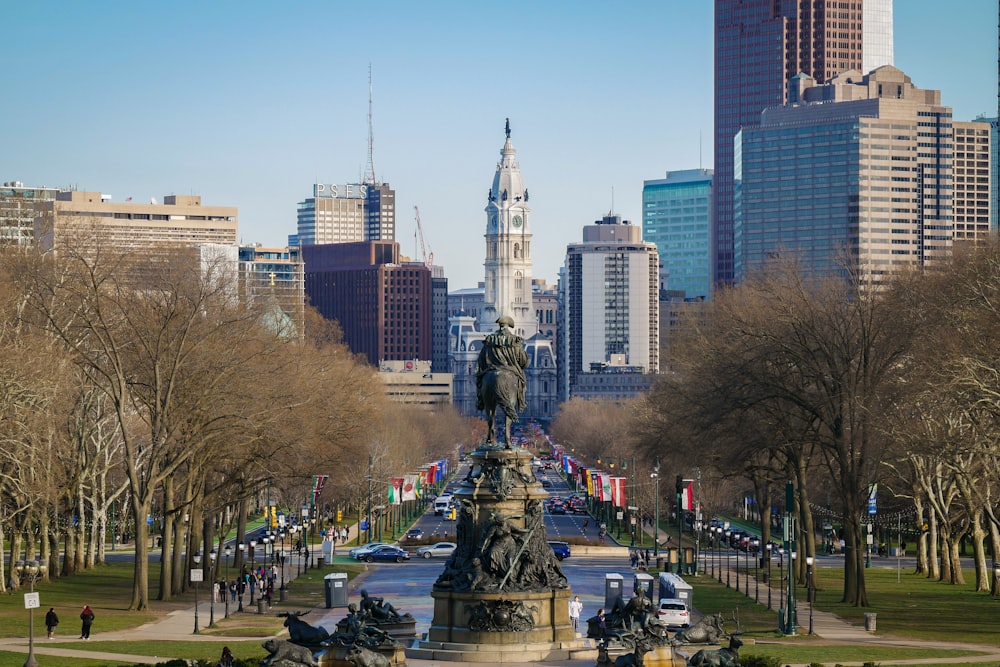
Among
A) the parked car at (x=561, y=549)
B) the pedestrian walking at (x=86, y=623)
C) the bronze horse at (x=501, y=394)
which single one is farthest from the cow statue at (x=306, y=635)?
the parked car at (x=561, y=549)

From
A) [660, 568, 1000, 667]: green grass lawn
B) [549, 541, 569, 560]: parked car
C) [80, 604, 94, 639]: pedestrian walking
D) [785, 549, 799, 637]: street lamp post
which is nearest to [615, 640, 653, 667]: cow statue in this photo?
[660, 568, 1000, 667]: green grass lawn

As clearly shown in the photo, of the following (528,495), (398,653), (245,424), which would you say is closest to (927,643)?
(528,495)

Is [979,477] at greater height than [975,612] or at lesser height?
greater

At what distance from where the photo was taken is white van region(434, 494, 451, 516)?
164750 millimetres

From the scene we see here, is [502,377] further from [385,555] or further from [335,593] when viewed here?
[385,555]

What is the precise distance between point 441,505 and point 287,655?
124 metres

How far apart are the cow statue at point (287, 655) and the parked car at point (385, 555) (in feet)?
203

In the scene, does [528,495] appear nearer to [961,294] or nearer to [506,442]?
[506,442]

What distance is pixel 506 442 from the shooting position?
52750 millimetres

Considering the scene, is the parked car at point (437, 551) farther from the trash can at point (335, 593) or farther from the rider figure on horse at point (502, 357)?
the rider figure on horse at point (502, 357)

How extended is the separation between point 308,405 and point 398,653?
4004 centimetres

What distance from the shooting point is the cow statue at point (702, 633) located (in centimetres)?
5094

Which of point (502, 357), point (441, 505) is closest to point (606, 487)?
point (441, 505)

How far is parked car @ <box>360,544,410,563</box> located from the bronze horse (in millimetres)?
56146
